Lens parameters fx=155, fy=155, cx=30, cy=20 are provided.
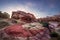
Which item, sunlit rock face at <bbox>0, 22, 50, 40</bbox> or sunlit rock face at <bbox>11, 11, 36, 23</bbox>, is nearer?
sunlit rock face at <bbox>0, 22, 50, 40</bbox>

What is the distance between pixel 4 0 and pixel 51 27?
1.22 metres

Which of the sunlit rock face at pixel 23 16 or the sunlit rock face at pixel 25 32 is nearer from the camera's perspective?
the sunlit rock face at pixel 25 32

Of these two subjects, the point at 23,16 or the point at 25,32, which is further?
the point at 23,16

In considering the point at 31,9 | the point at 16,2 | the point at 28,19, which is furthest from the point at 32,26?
the point at 16,2

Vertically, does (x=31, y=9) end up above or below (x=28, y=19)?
above

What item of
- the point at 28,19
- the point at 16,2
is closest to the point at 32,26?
the point at 28,19

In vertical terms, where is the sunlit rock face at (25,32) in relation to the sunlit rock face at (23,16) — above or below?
below

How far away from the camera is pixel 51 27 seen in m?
3.42

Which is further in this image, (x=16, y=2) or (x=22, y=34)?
(x=16, y=2)

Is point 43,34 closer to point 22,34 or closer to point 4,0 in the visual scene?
point 22,34

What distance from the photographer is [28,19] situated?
346cm

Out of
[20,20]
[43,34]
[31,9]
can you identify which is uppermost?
[31,9]

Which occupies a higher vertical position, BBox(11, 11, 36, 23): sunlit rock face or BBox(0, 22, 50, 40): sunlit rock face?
BBox(11, 11, 36, 23): sunlit rock face

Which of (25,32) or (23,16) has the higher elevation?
(23,16)
